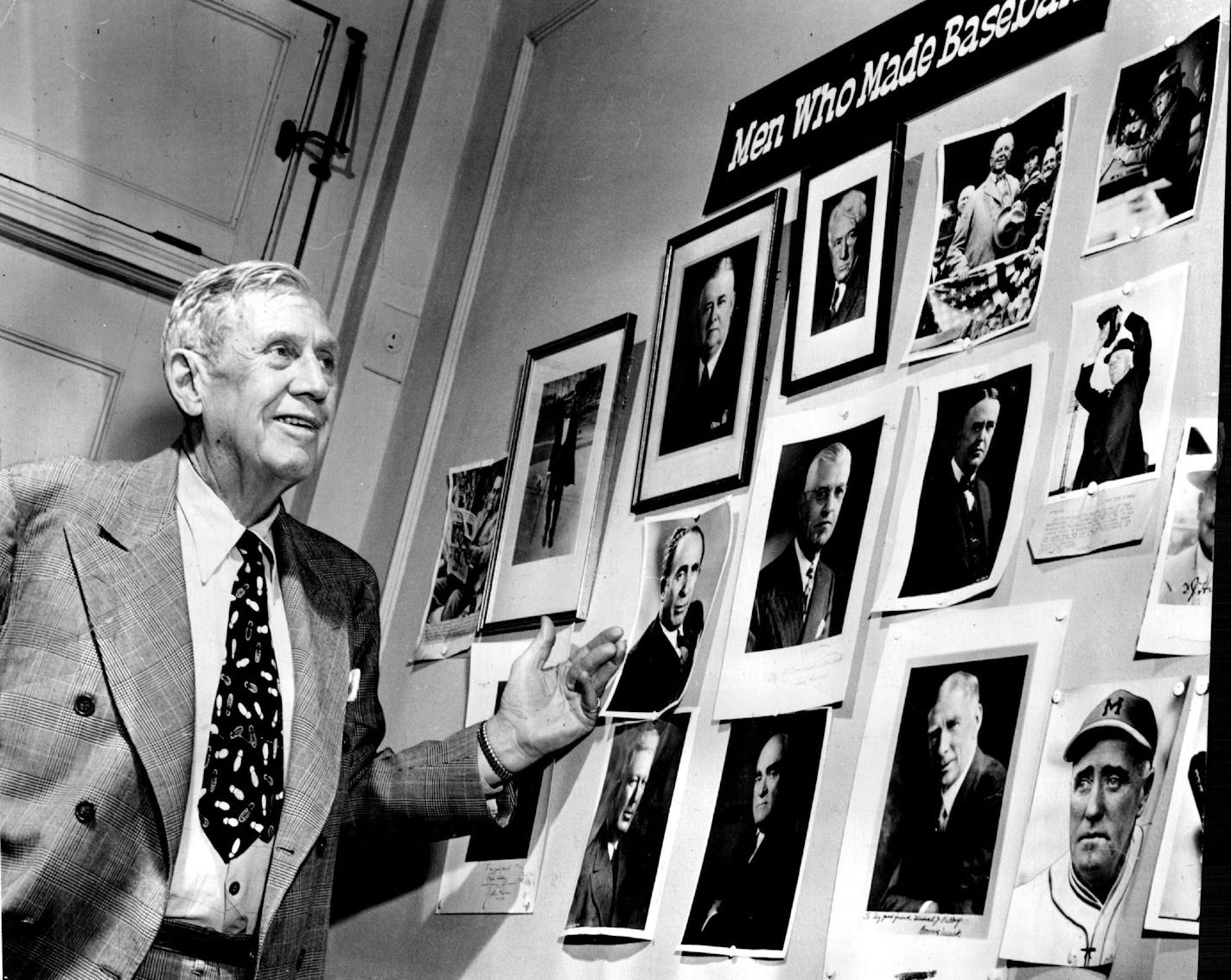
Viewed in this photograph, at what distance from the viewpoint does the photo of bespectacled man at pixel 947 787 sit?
146 cm

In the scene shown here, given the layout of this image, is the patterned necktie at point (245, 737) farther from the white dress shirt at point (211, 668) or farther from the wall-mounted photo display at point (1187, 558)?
the wall-mounted photo display at point (1187, 558)

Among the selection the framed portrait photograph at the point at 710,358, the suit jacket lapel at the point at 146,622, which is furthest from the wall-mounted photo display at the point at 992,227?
the suit jacket lapel at the point at 146,622

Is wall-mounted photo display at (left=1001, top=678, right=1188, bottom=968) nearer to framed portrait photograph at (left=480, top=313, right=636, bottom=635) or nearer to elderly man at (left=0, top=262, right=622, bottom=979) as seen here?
elderly man at (left=0, top=262, right=622, bottom=979)

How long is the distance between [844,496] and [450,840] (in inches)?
35.3

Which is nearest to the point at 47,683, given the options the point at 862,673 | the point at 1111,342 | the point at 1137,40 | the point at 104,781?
the point at 104,781

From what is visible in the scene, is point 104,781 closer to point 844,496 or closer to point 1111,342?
point 844,496

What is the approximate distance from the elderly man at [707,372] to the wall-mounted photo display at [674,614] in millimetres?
119

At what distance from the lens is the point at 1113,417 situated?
147cm

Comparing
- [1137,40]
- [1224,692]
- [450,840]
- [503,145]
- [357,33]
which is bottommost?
[450,840]

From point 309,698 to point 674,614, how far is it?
20.3 inches

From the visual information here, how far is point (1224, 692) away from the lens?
3.34 feet

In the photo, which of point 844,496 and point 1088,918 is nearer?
point 1088,918

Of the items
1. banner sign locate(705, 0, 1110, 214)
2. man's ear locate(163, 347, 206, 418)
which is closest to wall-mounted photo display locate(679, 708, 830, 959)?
banner sign locate(705, 0, 1110, 214)

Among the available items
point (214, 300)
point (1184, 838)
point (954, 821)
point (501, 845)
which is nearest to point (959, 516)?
point (954, 821)
